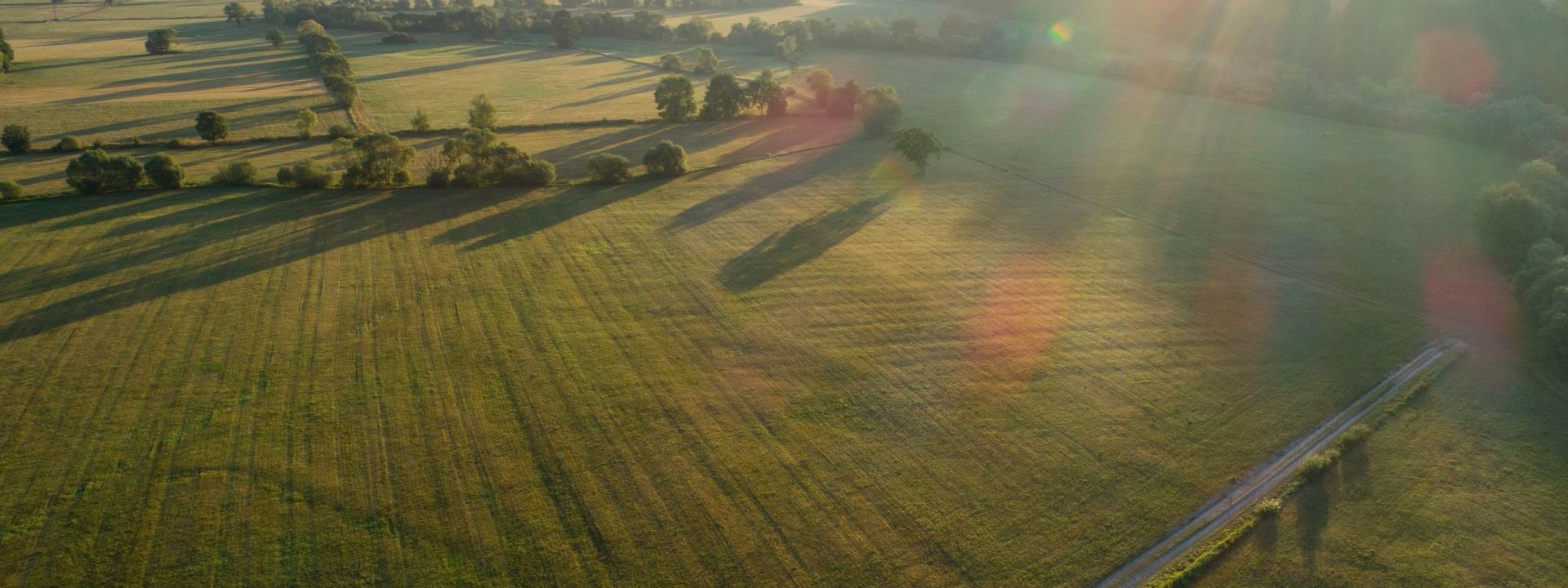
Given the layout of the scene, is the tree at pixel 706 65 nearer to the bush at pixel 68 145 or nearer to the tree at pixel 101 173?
the bush at pixel 68 145

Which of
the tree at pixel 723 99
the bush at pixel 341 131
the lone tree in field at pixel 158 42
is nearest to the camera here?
the bush at pixel 341 131

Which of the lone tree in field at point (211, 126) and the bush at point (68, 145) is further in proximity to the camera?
the lone tree in field at point (211, 126)

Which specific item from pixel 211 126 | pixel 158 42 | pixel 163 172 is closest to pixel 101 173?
pixel 163 172

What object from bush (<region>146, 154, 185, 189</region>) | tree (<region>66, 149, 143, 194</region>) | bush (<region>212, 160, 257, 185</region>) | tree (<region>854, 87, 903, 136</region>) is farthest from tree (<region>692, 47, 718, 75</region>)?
tree (<region>66, 149, 143, 194</region>)

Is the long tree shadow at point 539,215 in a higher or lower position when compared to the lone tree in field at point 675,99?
lower

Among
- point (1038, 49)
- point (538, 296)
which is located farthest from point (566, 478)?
point (1038, 49)

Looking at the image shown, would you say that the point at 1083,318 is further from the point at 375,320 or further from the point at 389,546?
the point at 375,320

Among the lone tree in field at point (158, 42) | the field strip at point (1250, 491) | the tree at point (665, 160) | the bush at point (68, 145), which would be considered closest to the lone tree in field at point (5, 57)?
the lone tree in field at point (158, 42)
